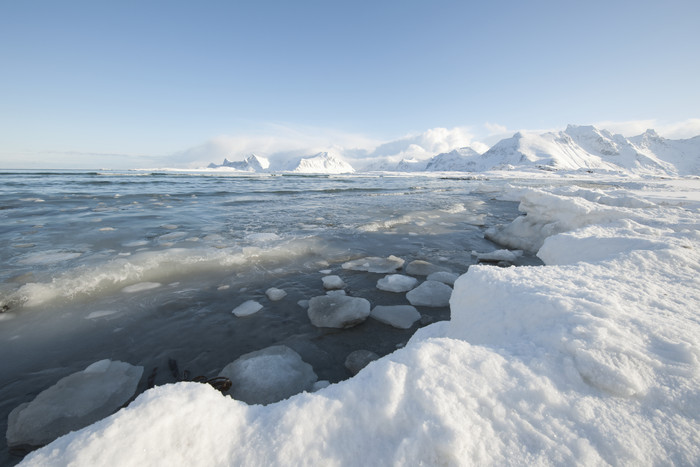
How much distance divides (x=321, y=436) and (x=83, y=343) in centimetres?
336

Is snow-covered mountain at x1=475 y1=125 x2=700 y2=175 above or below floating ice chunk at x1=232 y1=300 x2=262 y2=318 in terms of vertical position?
above

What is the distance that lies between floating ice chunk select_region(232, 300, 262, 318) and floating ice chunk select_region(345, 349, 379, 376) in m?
1.57

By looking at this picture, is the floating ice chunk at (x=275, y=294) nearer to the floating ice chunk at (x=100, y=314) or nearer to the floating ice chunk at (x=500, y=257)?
the floating ice chunk at (x=100, y=314)

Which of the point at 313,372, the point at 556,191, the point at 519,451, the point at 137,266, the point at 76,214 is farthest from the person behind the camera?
the point at 556,191

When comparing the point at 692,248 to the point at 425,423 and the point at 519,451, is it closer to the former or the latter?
the point at 519,451

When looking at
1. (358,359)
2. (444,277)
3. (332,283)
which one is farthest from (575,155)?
(358,359)

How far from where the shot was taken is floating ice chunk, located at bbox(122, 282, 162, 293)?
4.07 meters

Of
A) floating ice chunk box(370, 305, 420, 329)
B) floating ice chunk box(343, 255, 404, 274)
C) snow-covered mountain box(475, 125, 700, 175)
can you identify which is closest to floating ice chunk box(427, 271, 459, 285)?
floating ice chunk box(343, 255, 404, 274)

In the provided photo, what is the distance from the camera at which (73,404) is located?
7.17ft

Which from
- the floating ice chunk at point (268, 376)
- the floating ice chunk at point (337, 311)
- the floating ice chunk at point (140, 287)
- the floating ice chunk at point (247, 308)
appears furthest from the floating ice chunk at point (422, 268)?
the floating ice chunk at point (140, 287)

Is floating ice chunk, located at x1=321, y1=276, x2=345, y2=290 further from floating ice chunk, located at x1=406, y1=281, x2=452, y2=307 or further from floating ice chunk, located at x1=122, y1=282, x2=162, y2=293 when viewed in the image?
floating ice chunk, located at x1=122, y1=282, x2=162, y2=293

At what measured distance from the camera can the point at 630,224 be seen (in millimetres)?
3939

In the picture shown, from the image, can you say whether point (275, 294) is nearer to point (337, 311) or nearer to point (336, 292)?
point (336, 292)

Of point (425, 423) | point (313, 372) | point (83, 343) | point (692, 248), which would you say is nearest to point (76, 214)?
point (83, 343)
